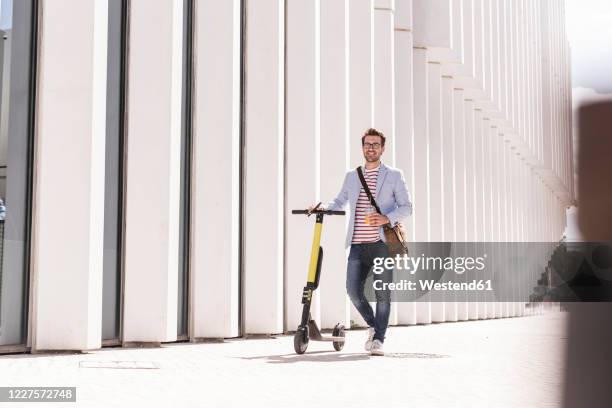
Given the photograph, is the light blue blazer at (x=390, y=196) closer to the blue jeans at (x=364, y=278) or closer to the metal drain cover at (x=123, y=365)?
the blue jeans at (x=364, y=278)

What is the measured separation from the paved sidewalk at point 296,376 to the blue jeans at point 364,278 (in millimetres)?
378

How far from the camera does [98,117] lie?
882cm

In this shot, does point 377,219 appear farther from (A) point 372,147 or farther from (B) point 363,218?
(A) point 372,147

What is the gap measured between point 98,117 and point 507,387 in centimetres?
482

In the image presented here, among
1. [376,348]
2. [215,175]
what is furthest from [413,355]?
[215,175]

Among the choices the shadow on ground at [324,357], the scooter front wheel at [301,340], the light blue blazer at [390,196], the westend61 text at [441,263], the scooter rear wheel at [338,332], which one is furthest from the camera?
the westend61 text at [441,263]

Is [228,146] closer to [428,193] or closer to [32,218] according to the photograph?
[32,218]

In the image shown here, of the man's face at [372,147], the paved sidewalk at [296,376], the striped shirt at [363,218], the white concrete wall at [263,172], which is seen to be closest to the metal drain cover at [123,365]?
the paved sidewalk at [296,376]

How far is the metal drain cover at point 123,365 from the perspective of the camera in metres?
7.04

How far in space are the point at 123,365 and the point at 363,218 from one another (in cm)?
269

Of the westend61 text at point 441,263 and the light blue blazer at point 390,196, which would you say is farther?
the westend61 text at point 441,263

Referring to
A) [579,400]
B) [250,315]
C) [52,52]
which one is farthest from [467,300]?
[579,400]

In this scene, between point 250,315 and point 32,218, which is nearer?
point 32,218

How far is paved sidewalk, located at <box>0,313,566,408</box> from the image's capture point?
5.18 m
